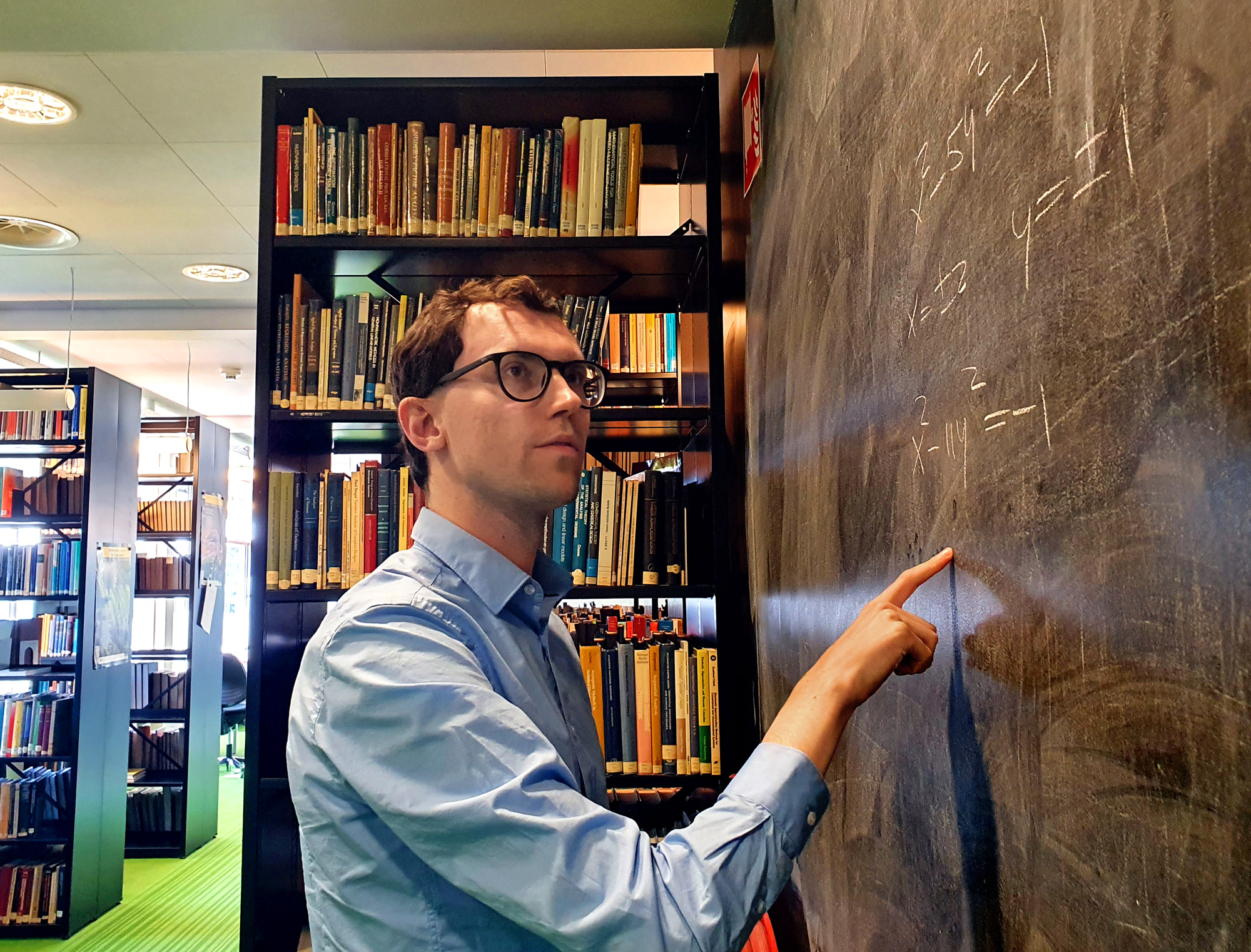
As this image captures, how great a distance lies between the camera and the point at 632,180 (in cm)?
243

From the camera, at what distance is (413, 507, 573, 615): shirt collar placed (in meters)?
1.17

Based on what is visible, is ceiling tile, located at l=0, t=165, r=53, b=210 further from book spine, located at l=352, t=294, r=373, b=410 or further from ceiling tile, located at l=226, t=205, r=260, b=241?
book spine, located at l=352, t=294, r=373, b=410

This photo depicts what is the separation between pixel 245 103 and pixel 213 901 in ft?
13.5

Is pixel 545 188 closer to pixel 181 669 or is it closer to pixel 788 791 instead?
pixel 788 791

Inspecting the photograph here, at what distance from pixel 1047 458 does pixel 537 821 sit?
54cm

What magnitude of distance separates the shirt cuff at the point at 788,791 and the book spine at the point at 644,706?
1.41m

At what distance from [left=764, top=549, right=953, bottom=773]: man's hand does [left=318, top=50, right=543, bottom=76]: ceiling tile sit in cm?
334

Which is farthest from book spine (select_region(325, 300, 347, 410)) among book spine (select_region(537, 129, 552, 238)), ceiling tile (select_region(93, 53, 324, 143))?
ceiling tile (select_region(93, 53, 324, 143))

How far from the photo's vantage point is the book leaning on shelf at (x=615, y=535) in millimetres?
2381

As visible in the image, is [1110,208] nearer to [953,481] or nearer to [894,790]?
[953,481]

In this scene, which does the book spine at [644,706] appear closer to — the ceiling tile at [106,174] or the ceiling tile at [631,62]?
the ceiling tile at [631,62]

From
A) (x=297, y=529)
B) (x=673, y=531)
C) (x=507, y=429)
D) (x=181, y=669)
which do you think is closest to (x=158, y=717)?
(x=181, y=669)

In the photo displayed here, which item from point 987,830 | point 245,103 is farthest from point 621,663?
point 245,103

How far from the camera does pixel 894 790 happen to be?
1.15 metres
